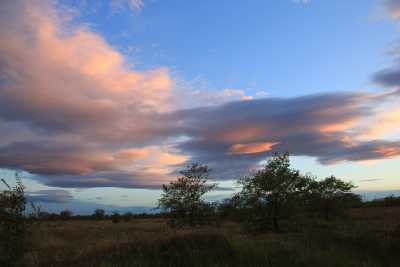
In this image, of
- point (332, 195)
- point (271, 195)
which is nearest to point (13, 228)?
point (271, 195)

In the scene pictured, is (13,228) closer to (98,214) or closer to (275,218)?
(275,218)

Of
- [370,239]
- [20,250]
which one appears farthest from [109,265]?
[370,239]

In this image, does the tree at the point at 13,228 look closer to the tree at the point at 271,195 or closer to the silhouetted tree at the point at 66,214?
the tree at the point at 271,195

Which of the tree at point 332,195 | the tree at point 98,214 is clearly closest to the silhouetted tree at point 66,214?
the tree at point 98,214

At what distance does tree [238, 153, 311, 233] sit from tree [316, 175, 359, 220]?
79.8ft

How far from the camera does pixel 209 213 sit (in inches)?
1265

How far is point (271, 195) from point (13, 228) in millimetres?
25375

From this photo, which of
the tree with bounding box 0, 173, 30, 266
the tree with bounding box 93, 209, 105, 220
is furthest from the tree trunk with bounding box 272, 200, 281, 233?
the tree with bounding box 93, 209, 105, 220

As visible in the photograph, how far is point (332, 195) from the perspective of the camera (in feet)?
194

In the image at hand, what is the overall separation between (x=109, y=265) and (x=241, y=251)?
5873mm

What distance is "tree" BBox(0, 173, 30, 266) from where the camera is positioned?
1318 centimetres

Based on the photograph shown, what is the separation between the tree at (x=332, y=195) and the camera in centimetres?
5809

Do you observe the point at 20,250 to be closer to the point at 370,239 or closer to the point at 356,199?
the point at 370,239

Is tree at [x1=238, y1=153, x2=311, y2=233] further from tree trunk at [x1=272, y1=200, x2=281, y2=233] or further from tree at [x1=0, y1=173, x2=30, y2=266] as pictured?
tree at [x1=0, y1=173, x2=30, y2=266]
